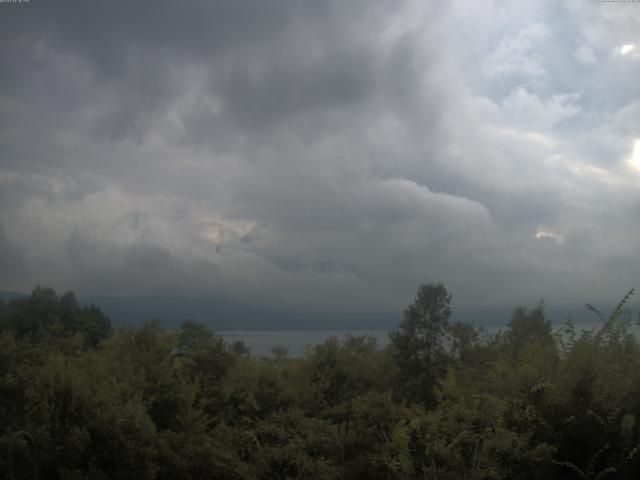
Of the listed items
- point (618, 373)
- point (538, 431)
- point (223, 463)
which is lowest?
point (223, 463)

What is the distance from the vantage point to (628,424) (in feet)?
21.1

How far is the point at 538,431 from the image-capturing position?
739 centimetres

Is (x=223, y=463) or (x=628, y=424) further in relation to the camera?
(x=223, y=463)

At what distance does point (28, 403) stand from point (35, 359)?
2.39 meters

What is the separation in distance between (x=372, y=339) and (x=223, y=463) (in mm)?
10304

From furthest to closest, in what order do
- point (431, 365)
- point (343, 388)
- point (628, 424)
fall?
1. point (431, 365)
2. point (343, 388)
3. point (628, 424)

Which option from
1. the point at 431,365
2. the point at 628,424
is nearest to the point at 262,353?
the point at 431,365

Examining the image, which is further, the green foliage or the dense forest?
the green foliage

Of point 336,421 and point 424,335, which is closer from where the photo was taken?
point 336,421

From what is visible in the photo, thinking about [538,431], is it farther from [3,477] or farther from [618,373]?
[3,477]

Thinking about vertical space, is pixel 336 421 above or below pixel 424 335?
below

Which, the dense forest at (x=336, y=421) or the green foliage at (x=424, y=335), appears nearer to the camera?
the dense forest at (x=336, y=421)

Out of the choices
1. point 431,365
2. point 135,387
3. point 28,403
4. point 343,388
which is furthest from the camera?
point 431,365

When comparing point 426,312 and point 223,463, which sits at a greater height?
point 426,312
